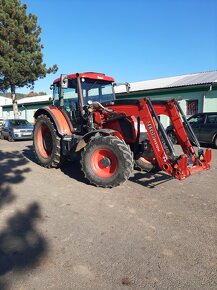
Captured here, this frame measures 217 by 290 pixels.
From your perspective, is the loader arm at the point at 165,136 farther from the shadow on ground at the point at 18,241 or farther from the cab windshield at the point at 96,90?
the shadow on ground at the point at 18,241

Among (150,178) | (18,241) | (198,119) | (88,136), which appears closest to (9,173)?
(88,136)

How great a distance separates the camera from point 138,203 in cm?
541

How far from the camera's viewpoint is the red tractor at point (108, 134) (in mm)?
6035

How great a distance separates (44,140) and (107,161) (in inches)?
126

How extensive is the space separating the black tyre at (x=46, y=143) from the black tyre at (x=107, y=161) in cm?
146

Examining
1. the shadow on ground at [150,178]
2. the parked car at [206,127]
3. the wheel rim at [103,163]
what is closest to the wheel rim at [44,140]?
the wheel rim at [103,163]

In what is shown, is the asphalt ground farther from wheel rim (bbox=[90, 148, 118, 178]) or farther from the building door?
the building door

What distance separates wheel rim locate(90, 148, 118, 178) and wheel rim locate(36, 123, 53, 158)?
103 inches

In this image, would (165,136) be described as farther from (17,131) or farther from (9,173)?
(17,131)

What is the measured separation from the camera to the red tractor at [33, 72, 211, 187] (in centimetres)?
604

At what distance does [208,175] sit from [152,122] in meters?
2.67

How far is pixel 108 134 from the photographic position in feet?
21.4

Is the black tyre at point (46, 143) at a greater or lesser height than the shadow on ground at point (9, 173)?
greater

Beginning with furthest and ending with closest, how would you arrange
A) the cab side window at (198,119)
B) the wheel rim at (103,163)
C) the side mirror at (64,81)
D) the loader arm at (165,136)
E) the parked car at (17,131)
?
the parked car at (17,131) → the cab side window at (198,119) → the side mirror at (64,81) → the wheel rim at (103,163) → the loader arm at (165,136)
